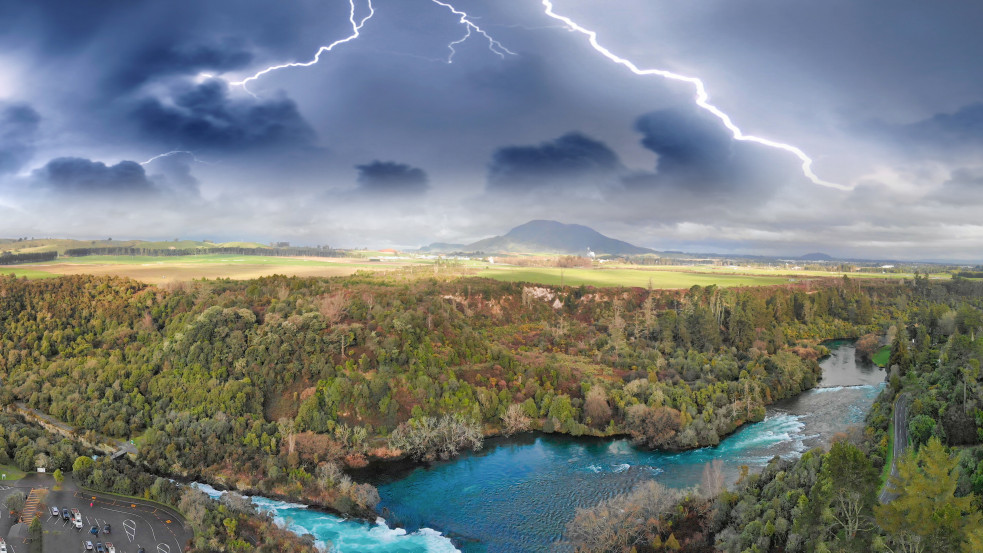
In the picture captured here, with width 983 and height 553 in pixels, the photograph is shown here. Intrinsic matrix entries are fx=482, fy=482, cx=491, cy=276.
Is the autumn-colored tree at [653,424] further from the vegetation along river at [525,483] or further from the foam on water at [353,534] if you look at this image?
the foam on water at [353,534]

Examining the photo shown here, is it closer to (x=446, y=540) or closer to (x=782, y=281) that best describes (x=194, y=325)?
(x=446, y=540)

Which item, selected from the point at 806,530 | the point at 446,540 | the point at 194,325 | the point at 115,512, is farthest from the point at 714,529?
the point at 194,325

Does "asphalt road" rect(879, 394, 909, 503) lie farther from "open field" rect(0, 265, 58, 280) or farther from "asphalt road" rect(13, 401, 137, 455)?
"open field" rect(0, 265, 58, 280)

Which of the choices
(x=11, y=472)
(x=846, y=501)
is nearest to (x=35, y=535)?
(x=11, y=472)

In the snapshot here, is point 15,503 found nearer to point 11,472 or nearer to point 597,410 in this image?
point 11,472

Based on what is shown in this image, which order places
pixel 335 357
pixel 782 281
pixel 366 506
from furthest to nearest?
pixel 782 281 → pixel 335 357 → pixel 366 506

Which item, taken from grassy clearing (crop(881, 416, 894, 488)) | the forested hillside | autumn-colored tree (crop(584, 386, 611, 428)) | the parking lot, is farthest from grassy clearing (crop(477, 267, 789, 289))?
the parking lot

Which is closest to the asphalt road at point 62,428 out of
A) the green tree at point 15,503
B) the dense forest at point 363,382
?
the dense forest at point 363,382
